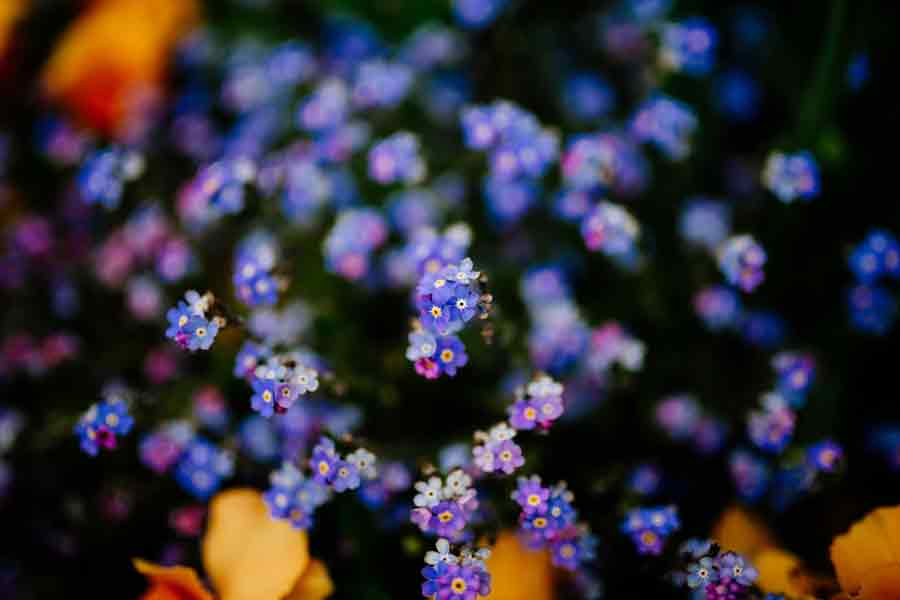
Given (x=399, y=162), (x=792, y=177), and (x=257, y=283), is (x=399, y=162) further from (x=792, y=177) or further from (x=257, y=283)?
(x=792, y=177)

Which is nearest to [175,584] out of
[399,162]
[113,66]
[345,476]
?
[345,476]

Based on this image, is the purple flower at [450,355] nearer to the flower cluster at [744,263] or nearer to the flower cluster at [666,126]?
the flower cluster at [744,263]

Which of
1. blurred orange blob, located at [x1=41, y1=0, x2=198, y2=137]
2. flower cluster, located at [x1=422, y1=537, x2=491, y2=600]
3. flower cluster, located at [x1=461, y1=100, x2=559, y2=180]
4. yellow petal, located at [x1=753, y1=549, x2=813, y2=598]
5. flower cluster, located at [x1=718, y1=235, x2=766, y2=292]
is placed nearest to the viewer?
flower cluster, located at [x1=422, y1=537, x2=491, y2=600]

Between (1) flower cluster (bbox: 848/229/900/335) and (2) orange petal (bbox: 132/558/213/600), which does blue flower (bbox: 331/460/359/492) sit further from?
(1) flower cluster (bbox: 848/229/900/335)

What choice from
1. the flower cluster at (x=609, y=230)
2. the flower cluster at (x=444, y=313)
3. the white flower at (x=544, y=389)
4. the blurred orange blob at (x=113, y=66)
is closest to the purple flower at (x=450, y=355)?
the flower cluster at (x=444, y=313)

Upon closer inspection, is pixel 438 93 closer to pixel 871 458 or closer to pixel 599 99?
pixel 599 99

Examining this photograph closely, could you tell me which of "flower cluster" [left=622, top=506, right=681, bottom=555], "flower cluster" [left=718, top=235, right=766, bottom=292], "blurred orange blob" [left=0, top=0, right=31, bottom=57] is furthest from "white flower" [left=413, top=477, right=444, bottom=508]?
"blurred orange blob" [left=0, top=0, right=31, bottom=57]

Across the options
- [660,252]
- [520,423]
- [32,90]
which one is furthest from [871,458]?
[32,90]

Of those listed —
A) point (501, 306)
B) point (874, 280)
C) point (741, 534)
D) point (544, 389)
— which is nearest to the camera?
point (544, 389)
